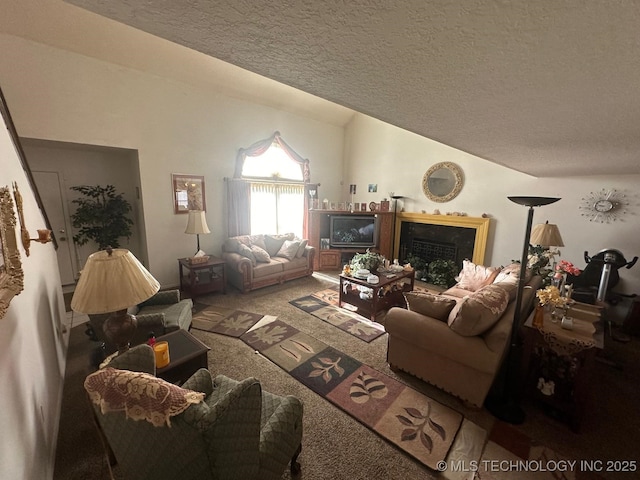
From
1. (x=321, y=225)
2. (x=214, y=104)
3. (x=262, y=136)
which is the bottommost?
(x=321, y=225)

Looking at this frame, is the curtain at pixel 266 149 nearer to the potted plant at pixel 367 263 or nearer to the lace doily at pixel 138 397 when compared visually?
the potted plant at pixel 367 263

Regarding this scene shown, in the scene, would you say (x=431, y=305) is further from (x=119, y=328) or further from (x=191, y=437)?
(x=119, y=328)

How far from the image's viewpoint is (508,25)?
25.7 inches

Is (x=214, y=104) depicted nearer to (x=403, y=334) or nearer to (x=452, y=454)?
(x=403, y=334)

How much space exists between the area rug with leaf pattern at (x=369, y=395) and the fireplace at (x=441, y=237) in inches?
135

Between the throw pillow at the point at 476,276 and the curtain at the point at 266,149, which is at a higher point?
the curtain at the point at 266,149

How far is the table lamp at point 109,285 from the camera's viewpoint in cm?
142

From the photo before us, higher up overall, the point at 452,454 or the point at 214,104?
the point at 214,104

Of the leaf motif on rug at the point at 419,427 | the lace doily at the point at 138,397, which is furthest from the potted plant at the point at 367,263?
the lace doily at the point at 138,397

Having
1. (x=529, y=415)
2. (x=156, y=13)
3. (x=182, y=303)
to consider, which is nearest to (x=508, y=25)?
(x=156, y=13)

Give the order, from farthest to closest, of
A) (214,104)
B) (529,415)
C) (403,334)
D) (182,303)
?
(214,104), (182,303), (403,334), (529,415)

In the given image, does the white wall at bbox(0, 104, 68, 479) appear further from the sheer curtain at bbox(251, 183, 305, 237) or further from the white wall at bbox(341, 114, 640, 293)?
the white wall at bbox(341, 114, 640, 293)

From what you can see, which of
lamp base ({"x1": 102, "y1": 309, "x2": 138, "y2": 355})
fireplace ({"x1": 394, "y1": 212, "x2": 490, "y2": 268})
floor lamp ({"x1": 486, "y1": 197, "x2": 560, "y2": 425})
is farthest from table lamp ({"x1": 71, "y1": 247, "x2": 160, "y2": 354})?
fireplace ({"x1": 394, "y1": 212, "x2": 490, "y2": 268})

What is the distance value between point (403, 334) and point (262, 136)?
14.7 feet
